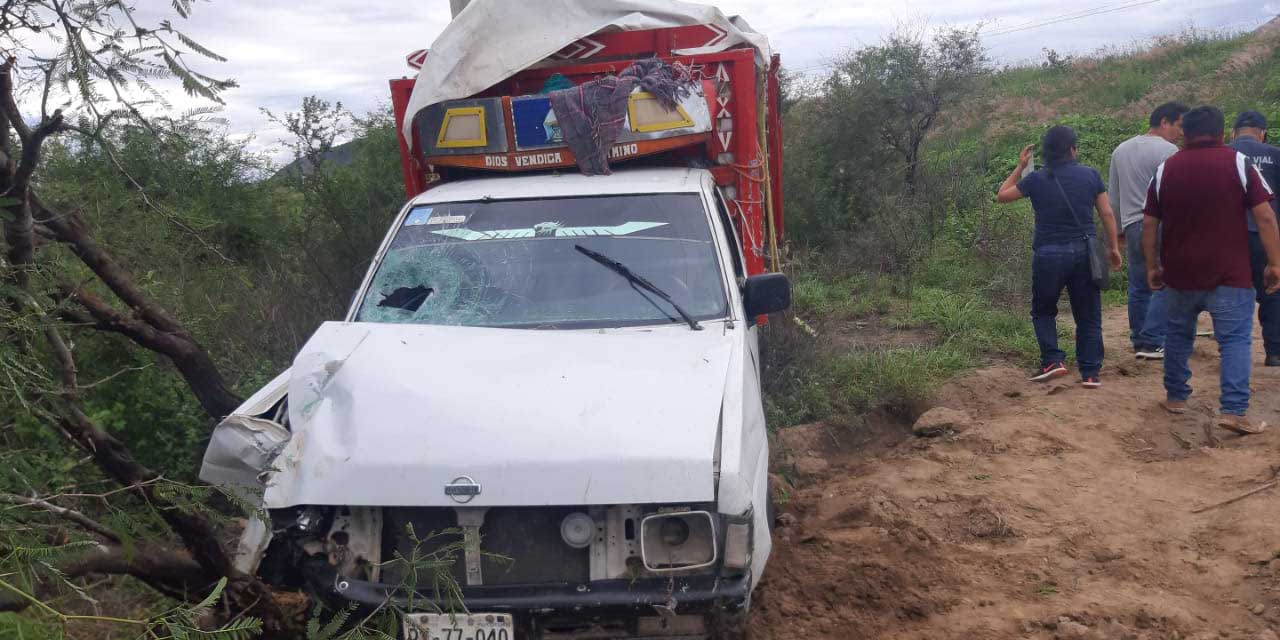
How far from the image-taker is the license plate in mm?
3043

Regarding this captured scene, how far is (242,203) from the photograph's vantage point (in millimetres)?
8711

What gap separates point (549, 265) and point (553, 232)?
0.20 meters

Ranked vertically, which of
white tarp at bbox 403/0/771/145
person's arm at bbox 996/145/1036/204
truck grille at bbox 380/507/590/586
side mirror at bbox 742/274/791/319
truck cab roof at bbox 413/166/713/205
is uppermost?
white tarp at bbox 403/0/771/145

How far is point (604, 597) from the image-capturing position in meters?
3.04

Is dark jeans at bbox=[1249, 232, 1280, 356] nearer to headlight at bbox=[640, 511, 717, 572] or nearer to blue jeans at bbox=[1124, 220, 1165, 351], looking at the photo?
blue jeans at bbox=[1124, 220, 1165, 351]

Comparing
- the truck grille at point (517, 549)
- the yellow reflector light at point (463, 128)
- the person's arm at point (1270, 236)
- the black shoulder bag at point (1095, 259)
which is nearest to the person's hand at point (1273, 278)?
the person's arm at point (1270, 236)

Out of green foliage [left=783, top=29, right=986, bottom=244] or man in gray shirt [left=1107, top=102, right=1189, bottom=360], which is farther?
green foliage [left=783, top=29, right=986, bottom=244]

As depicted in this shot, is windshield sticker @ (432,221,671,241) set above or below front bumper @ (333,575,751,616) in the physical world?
above

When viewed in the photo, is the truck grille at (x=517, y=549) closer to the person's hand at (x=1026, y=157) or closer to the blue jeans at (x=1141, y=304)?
the person's hand at (x=1026, y=157)

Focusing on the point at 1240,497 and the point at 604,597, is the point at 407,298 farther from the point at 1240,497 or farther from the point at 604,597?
the point at 1240,497

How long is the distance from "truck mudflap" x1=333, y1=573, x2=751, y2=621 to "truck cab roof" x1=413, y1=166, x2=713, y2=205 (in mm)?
2110

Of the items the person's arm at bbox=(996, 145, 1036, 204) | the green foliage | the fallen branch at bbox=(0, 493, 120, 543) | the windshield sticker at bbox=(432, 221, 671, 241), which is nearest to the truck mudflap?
the fallen branch at bbox=(0, 493, 120, 543)

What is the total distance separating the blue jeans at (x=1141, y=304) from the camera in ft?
23.9

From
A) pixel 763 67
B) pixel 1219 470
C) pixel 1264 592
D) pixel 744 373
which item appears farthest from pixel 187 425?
pixel 1219 470
